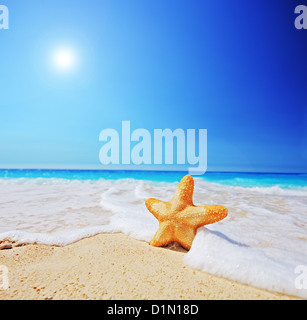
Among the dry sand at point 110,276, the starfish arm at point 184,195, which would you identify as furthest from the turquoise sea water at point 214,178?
the dry sand at point 110,276

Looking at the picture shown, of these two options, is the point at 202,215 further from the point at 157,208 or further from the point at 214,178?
the point at 214,178

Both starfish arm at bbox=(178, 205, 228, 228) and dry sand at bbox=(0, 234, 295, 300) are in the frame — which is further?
starfish arm at bbox=(178, 205, 228, 228)

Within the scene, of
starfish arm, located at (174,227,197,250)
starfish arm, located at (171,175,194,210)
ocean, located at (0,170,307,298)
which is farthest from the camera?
starfish arm, located at (171,175,194,210)

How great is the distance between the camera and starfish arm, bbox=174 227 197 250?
2.47m

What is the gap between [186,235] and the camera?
2492 millimetres

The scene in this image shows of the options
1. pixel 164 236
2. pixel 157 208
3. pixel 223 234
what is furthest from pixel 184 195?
pixel 223 234

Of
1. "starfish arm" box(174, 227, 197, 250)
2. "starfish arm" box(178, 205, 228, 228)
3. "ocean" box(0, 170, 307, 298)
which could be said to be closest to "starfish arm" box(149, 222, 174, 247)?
"starfish arm" box(174, 227, 197, 250)

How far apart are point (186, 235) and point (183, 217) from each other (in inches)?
9.2

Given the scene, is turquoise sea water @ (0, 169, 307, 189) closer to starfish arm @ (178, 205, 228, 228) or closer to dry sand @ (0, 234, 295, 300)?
starfish arm @ (178, 205, 228, 228)

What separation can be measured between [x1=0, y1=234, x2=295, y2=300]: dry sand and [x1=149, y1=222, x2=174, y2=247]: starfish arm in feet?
0.26

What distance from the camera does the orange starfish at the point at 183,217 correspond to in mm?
2420

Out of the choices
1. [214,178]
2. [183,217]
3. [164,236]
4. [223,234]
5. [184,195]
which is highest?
[184,195]
